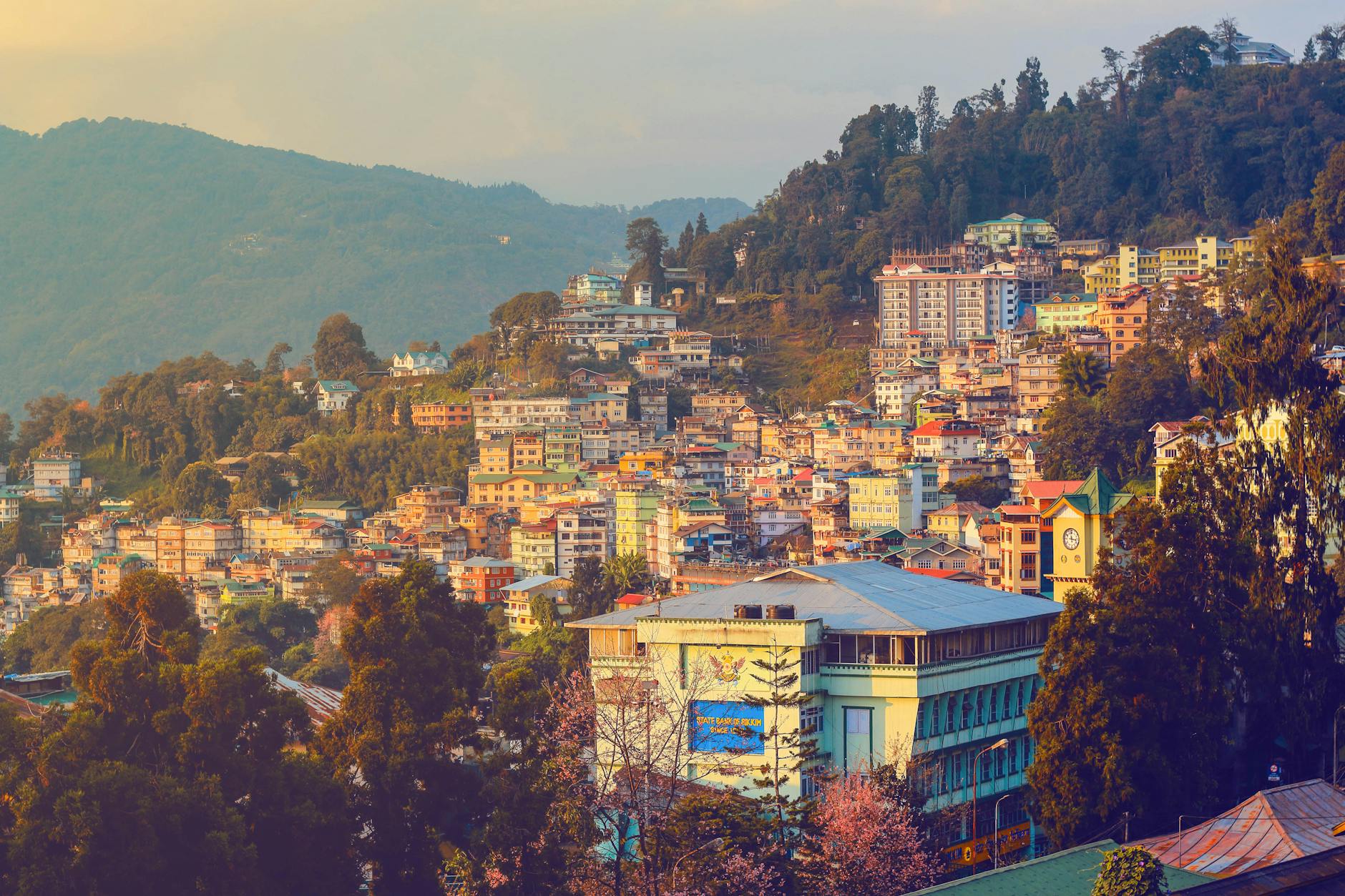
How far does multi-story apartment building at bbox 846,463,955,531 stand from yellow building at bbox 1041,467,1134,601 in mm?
13811

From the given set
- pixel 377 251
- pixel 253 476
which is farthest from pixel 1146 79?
pixel 377 251

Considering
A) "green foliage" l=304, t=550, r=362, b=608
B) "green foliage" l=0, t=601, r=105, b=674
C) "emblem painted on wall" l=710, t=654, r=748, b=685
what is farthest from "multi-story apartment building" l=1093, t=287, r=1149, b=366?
"emblem painted on wall" l=710, t=654, r=748, b=685

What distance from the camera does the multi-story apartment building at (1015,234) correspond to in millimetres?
89625

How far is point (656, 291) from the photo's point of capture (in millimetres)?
96938

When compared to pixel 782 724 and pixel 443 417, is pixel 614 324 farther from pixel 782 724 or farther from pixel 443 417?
pixel 782 724

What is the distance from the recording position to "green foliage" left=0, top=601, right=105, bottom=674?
64.1 metres

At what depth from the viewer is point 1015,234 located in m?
89.8

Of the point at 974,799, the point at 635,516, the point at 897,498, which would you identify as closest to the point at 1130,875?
the point at 974,799

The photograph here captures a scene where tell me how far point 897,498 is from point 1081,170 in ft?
127

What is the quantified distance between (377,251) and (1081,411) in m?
130

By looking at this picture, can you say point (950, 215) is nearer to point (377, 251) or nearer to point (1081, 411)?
point (1081, 411)

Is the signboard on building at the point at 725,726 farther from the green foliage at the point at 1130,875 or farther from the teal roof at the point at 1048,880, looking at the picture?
the green foliage at the point at 1130,875

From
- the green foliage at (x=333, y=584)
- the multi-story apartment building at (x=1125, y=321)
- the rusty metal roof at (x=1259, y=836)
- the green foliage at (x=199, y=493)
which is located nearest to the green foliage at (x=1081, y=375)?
the multi-story apartment building at (x=1125, y=321)

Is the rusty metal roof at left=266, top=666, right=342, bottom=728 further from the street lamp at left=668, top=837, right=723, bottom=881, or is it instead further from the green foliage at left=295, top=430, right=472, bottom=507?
the green foliage at left=295, top=430, right=472, bottom=507
